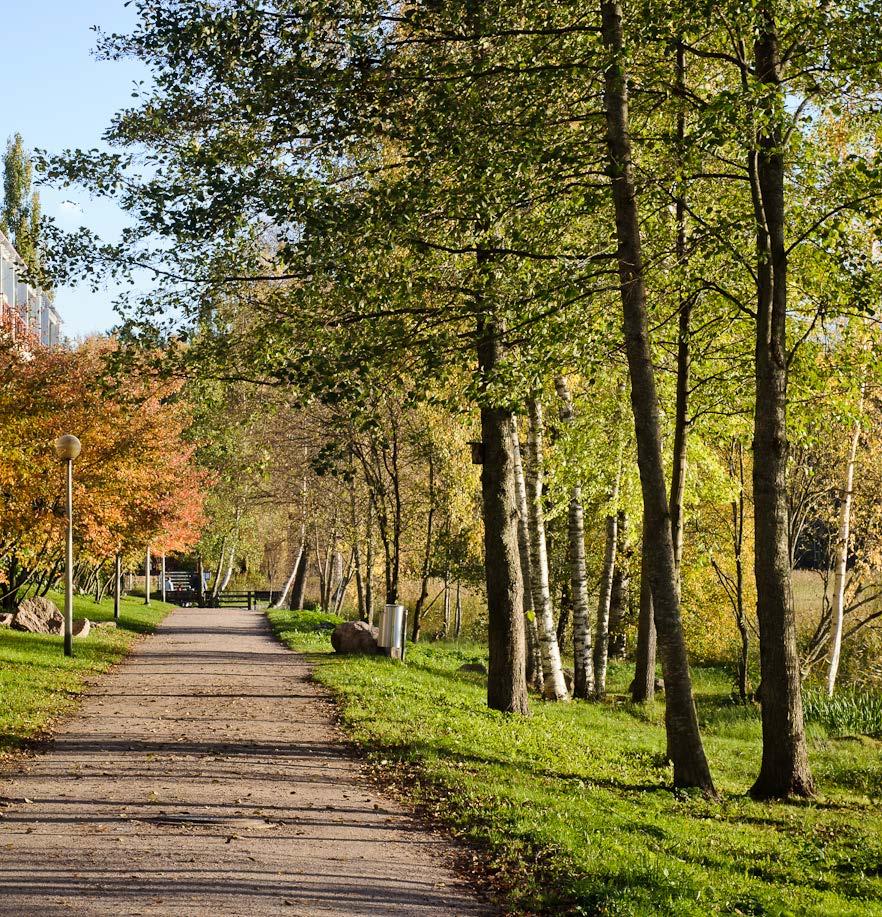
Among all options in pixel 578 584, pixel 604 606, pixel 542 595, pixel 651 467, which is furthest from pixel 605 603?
→ pixel 651 467

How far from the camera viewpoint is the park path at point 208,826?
609cm

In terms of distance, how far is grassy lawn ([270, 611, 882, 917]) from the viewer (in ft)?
22.1

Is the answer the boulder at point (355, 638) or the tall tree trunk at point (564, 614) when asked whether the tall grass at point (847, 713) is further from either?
the tall tree trunk at point (564, 614)

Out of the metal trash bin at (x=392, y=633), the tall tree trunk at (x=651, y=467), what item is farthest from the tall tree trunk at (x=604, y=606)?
the tall tree trunk at (x=651, y=467)

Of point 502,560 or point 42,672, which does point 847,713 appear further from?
point 42,672

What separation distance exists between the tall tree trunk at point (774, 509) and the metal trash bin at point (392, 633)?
445 inches

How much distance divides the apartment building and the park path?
15.9ft

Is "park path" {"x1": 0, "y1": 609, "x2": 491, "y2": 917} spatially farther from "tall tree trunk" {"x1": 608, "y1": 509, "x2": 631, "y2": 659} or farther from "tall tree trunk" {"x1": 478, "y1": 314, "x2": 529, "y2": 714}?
"tall tree trunk" {"x1": 608, "y1": 509, "x2": 631, "y2": 659}

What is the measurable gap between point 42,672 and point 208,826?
9.49m

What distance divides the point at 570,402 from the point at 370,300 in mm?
10135

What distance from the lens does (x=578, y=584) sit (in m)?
20.2

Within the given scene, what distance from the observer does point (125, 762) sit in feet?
33.3

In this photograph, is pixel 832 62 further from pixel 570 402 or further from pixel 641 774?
pixel 570 402

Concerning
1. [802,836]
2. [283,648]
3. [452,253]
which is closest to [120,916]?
[802,836]
